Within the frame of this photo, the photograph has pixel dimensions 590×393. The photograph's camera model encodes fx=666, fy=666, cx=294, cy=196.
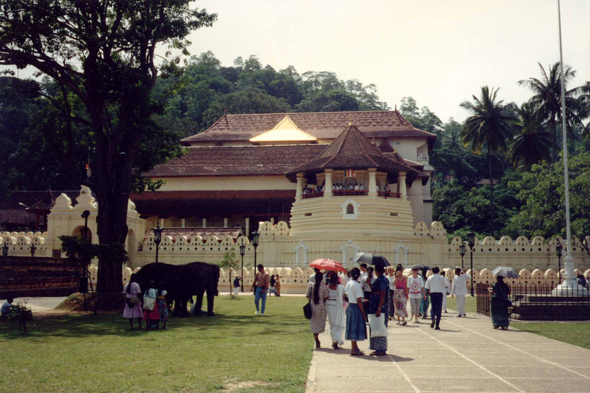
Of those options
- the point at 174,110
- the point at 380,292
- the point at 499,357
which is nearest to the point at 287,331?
the point at 380,292

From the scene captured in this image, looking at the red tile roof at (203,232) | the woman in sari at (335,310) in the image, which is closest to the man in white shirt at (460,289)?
the woman in sari at (335,310)

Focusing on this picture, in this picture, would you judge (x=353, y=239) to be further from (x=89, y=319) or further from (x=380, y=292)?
(x=380, y=292)

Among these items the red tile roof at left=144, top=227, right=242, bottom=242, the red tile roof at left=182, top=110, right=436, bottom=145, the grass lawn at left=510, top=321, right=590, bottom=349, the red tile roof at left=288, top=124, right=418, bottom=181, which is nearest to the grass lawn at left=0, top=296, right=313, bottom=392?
the grass lawn at left=510, top=321, right=590, bottom=349

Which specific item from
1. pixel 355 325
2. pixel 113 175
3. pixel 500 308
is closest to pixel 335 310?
pixel 355 325

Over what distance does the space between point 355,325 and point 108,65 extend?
15.1m

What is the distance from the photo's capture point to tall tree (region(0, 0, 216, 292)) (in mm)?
22031

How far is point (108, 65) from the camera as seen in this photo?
22.9 meters

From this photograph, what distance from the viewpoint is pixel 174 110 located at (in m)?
86.7

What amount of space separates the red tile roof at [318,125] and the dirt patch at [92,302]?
40552 millimetres

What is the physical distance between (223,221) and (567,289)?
35.2 metres

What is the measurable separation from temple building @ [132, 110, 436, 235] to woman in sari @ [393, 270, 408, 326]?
23.0m

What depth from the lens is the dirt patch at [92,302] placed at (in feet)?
70.0

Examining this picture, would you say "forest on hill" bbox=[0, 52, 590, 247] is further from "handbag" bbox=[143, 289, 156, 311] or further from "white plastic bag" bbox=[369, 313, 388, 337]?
"white plastic bag" bbox=[369, 313, 388, 337]

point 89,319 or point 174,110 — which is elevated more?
point 174,110
